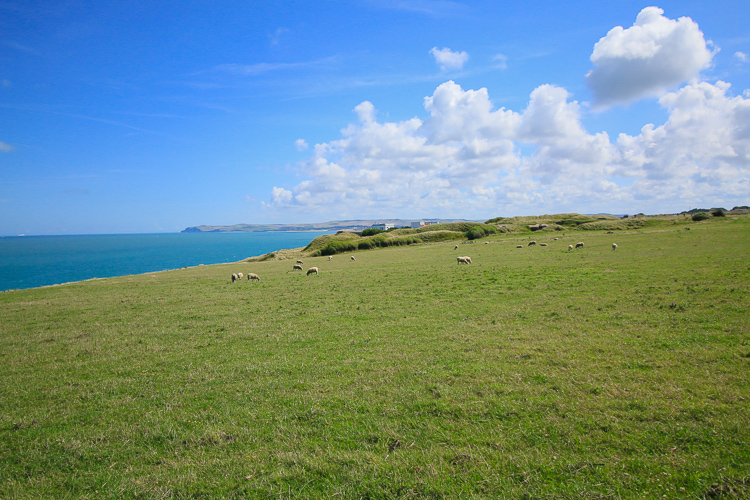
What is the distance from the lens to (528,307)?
1584cm

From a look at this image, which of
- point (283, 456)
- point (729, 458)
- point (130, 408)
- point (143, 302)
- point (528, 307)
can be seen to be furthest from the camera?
point (143, 302)

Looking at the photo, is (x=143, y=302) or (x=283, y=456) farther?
(x=143, y=302)

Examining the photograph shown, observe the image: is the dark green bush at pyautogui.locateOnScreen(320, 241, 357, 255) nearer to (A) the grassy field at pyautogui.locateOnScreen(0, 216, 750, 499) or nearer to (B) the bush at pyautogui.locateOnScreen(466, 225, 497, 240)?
(B) the bush at pyautogui.locateOnScreen(466, 225, 497, 240)

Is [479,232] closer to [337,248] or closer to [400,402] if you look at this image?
[337,248]

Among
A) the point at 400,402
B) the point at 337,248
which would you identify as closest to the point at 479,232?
the point at 337,248

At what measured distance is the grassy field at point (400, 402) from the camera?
531cm

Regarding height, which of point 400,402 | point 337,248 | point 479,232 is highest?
point 479,232

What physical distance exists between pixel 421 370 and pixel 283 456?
4555mm

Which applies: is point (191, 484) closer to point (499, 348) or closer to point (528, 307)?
point (499, 348)

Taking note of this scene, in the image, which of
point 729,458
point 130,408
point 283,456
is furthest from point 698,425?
point 130,408

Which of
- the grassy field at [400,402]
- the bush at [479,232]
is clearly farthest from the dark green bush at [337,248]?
the grassy field at [400,402]

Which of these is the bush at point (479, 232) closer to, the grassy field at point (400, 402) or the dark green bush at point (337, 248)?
the dark green bush at point (337, 248)

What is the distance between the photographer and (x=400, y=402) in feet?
25.3

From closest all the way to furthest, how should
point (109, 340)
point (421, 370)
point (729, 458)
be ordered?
1. point (729, 458)
2. point (421, 370)
3. point (109, 340)
